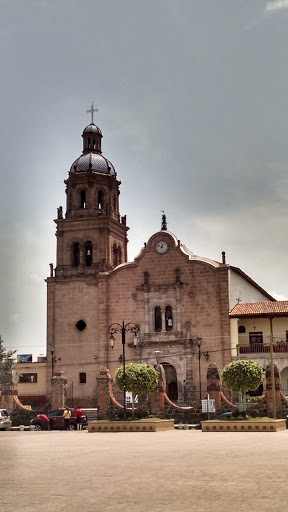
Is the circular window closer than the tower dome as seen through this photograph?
Yes

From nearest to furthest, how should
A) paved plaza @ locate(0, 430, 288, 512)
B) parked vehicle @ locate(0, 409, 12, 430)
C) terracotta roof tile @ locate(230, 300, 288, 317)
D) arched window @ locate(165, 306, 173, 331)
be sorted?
paved plaza @ locate(0, 430, 288, 512), parked vehicle @ locate(0, 409, 12, 430), terracotta roof tile @ locate(230, 300, 288, 317), arched window @ locate(165, 306, 173, 331)

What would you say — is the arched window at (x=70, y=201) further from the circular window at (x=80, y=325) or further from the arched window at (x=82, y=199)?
the circular window at (x=80, y=325)

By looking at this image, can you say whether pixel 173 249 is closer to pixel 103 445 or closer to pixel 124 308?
pixel 124 308

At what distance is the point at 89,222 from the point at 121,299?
762 centimetres

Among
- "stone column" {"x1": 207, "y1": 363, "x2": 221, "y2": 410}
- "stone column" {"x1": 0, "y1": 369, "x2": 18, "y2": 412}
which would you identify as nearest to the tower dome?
"stone column" {"x1": 0, "y1": 369, "x2": 18, "y2": 412}

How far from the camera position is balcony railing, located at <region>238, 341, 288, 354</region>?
5101 centimetres

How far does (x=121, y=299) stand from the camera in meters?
56.1

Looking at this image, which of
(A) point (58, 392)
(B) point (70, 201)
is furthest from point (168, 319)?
(B) point (70, 201)

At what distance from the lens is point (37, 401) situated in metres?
57.5

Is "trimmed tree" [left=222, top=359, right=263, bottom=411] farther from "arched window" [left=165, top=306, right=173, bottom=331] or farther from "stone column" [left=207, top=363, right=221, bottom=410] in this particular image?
"arched window" [left=165, top=306, right=173, bottom=331]

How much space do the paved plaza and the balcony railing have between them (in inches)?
1112

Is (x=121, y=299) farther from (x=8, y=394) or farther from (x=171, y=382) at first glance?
(x=8, y=394)

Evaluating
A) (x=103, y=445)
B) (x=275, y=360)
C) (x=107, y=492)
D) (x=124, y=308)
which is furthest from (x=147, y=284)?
(x=107, y=492)

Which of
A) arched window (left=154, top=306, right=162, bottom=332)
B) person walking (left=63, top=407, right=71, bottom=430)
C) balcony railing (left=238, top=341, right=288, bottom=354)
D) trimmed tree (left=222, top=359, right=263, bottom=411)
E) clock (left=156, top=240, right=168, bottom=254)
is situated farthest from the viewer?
clock (left=156, top=240, right=168, bottom=254)
